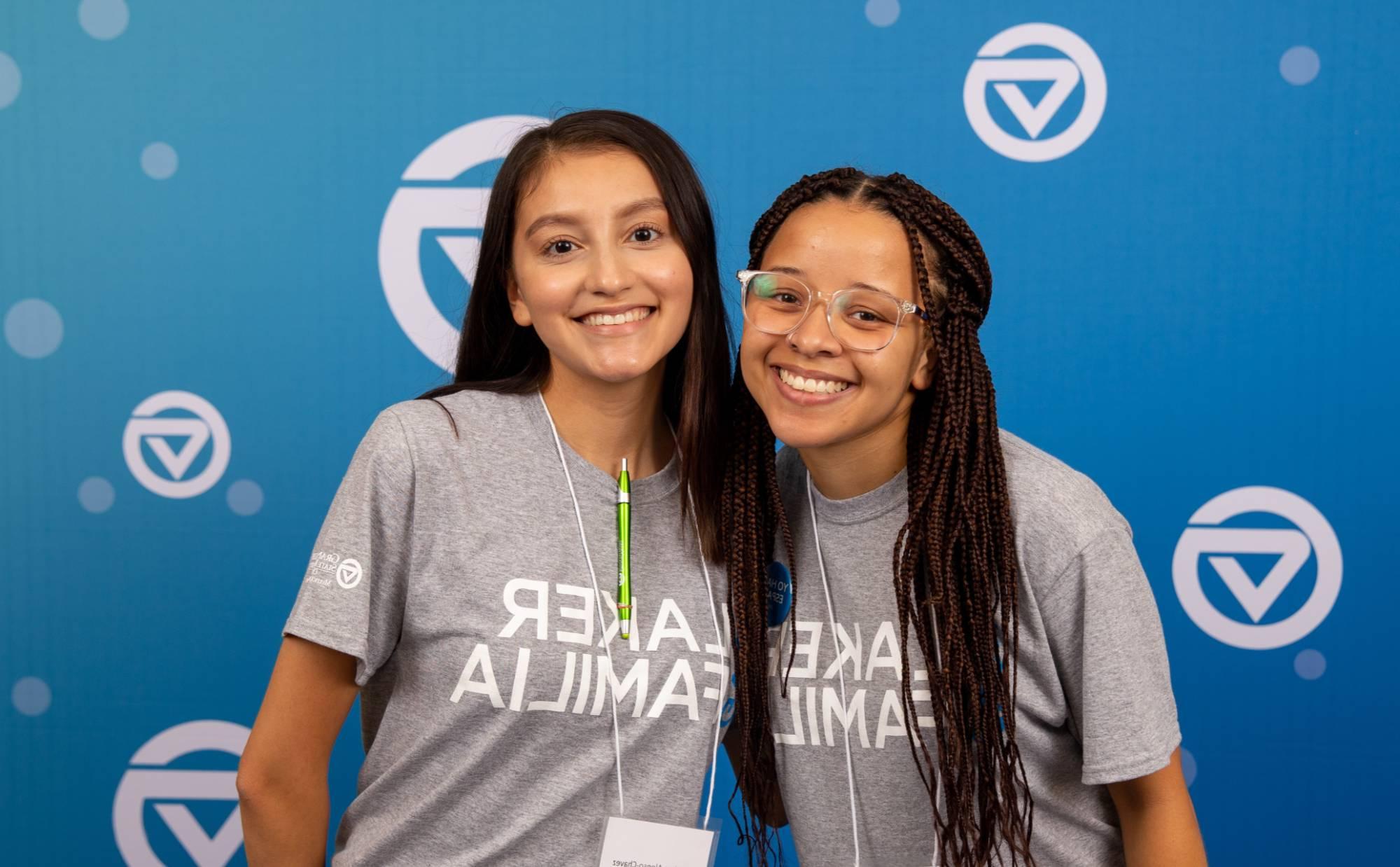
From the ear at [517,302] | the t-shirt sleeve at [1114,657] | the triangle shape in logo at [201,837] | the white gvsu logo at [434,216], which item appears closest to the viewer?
the t-shirt sleeve at [1114,657]

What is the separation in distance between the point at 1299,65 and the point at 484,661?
1.57 metres

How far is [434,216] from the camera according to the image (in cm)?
204

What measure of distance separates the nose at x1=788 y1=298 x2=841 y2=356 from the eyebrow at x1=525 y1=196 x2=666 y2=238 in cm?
23

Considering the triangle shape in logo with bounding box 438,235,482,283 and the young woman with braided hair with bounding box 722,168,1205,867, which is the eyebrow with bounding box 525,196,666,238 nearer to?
the young woman with braided hair with bounding box 722,168,1205,867

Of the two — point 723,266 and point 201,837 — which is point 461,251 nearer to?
point 723,266

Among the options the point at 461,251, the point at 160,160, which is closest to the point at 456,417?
the point at 461,251

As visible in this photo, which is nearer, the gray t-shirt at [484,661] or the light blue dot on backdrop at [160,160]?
the gray t-shirt at [484,661]

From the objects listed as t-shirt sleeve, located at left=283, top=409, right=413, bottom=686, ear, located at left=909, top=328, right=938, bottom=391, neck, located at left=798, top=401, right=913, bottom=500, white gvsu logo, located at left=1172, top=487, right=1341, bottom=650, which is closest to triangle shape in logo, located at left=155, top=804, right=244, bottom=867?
t-shirt sleeve, located at left=283, top=409, right=413, bottom=686

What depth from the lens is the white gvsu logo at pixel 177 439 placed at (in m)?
2.06

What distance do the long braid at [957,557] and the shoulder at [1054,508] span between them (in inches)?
0.7

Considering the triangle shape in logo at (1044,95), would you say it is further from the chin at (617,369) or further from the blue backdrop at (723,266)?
the chin at (617,369)

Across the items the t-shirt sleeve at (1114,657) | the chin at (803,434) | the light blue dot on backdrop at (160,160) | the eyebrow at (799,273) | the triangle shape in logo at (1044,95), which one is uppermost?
the triangle shape in logo at (1044,95)

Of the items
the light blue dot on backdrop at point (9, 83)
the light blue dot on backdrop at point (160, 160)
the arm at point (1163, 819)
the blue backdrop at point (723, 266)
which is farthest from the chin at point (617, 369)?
the light blue dot on backdrop at point (9, 83)

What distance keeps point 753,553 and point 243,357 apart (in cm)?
114
